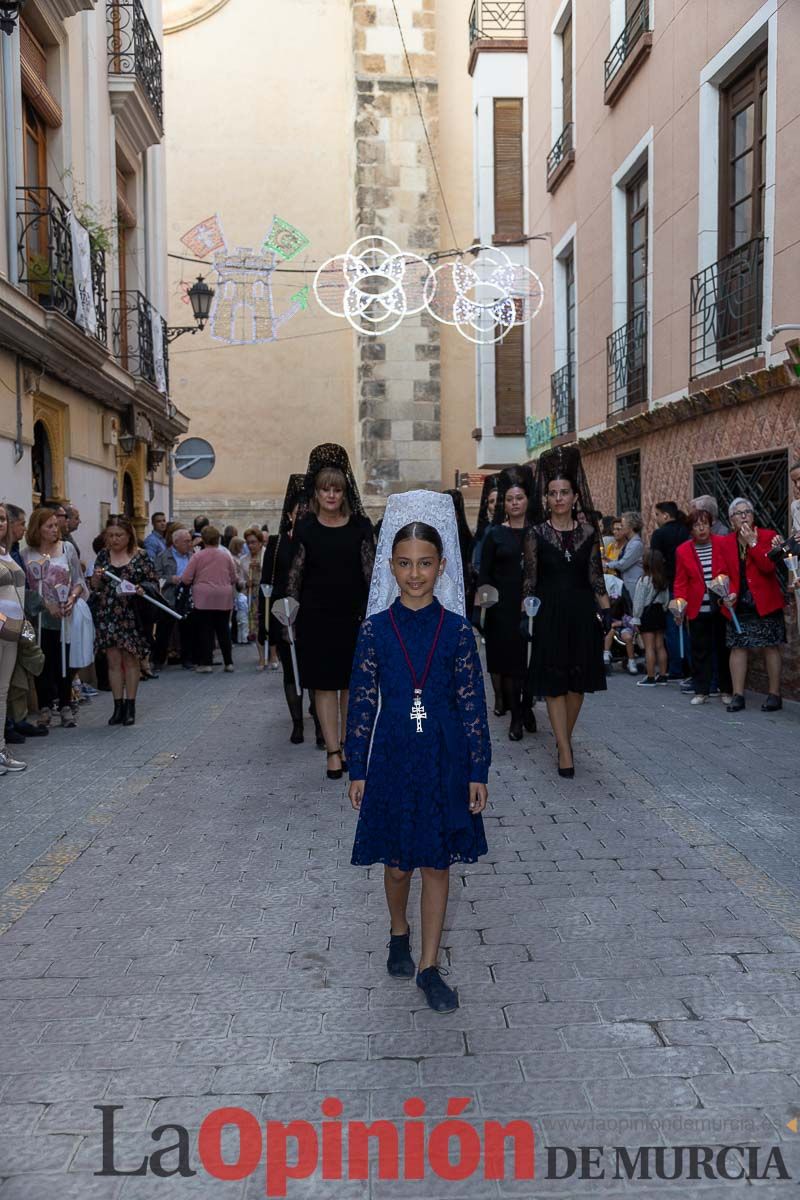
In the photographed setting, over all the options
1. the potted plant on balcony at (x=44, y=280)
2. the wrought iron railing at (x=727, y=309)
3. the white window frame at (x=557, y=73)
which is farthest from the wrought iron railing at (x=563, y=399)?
the potted plant on balcony at (x=44, y=280)

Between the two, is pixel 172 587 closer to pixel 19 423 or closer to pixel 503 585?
pixel 19 423

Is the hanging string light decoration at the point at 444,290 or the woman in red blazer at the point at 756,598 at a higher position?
the hanging string light decoration at the point at 444,290

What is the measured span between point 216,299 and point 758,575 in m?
18.7

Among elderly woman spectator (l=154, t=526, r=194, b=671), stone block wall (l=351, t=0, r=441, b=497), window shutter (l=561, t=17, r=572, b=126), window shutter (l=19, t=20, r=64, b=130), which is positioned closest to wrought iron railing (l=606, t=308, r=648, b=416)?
window shutter (l=561, t=17, r=572, b=126)

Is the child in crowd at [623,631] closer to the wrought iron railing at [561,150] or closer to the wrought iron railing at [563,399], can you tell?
the wrought iron railing at [563,399]

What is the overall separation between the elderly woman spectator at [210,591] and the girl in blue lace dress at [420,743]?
10.0 meters

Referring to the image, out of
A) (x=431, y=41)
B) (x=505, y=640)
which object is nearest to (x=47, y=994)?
(x=505, y=640)

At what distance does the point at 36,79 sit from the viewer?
1327 centimetres

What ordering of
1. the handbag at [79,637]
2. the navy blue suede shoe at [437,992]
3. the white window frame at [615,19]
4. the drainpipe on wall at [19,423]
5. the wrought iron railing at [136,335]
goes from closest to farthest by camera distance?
the navy blue suede shoe at [437,992]
the handbag at [79,637]
the drainpipe on wall at [19,423]
the white window frame at [615,19]
the wrought iron railing at [136,335]

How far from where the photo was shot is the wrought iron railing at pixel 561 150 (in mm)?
17781

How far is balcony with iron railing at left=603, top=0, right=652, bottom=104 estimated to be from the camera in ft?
44.9

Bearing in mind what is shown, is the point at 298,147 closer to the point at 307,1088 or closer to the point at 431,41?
the point at 431,41

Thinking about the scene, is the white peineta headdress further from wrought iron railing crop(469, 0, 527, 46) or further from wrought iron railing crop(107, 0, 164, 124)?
wrought iron railing crop(469, 0, 527, 46)

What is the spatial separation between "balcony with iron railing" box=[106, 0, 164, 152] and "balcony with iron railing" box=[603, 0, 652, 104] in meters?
6.75
